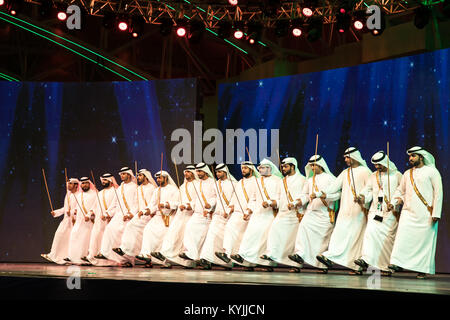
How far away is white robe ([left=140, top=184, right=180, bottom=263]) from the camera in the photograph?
1357 cm

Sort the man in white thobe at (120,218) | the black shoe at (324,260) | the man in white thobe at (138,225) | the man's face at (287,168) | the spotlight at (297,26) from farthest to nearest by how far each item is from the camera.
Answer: the man in white thobe at (120,218) → the spotlight at (297,26) → the man in white thobe at (138,225) → the man's face at (287,168) → the black shoe at (324,260)

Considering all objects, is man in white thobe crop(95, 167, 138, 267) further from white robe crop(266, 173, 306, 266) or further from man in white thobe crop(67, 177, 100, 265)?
white robe crop(266, 173, 306, 266)

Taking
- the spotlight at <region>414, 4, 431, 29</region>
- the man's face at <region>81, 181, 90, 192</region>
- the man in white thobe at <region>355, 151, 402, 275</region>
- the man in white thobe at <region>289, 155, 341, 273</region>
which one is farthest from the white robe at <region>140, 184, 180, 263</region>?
the spotlight at <region>414, 4, 431, 29</region>

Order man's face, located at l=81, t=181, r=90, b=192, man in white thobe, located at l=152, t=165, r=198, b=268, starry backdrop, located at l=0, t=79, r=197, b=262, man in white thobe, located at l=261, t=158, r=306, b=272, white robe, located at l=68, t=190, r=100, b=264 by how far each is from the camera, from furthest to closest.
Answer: starry backdrop, located at l=0, t=79, r=197, b=262 < man's face, located at l=81, t=181, r=90, b=192 < white robe, located at l=68, t=190, r=100, b=264 < man in white thobe, located at l=152, t=165, r=198, b=268 < man in white thobe, located at l=261, t=158, r=306, b=272

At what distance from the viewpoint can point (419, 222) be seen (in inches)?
419

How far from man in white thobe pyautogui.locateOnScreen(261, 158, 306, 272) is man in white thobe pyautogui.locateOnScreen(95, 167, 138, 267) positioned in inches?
122

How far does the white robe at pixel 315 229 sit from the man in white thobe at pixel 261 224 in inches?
24.8

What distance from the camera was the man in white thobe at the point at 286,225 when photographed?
12.0 m

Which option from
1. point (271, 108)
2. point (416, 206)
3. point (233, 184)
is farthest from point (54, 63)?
point (416, 206)

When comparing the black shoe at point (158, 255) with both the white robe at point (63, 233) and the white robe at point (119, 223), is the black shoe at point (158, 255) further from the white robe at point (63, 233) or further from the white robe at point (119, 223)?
the white robe at point (63, 233)

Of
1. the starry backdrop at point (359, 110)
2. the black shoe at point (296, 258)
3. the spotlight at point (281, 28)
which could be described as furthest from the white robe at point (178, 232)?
the spotlight at point (281, 28)

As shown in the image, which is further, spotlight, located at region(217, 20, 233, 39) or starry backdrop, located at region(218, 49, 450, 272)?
spotlight, located at region(217, 20, 233, 39)

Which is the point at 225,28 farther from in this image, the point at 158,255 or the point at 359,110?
the point at 158,255
